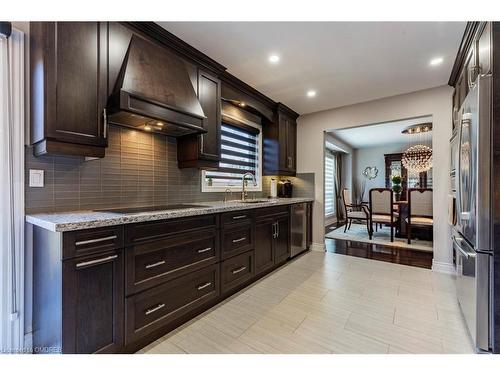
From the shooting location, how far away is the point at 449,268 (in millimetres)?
3029

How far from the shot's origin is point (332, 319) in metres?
1.93

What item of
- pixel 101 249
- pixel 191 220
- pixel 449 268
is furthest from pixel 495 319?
pixel 101 249

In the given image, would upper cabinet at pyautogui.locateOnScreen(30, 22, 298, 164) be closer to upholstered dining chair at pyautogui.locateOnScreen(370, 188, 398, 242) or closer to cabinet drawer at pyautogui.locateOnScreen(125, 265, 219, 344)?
cabinet drawer at pyautogui.locateOnScreen(125, 265, 219, 344)

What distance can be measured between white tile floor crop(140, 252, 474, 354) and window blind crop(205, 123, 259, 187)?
56.5 inches

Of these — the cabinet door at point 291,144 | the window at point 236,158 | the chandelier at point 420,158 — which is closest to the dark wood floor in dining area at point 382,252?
the cabinet door at point 291,144

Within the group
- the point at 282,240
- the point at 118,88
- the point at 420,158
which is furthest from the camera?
the point at 420,158

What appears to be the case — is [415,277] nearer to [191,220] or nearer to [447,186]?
[447,186]

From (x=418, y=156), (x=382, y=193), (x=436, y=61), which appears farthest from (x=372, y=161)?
(x=436, y=61)

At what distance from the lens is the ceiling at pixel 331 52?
1.98 meters

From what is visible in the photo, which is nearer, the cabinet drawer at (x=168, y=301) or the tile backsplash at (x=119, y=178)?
the cabinet drawer at (x=168, y=301)

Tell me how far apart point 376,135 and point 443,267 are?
14.6 feet

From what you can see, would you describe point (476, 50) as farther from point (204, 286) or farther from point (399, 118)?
point (204, 286)

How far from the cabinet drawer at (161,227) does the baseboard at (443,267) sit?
10.4 ft

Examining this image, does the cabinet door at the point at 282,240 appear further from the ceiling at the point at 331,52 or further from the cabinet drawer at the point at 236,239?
the ceiling at the point at 331,52
